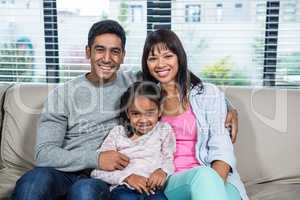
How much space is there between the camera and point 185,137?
61.9 inches

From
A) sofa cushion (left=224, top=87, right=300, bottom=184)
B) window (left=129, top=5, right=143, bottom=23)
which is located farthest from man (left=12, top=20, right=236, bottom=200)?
window (left=129, top=5, right=143, bottom=23)

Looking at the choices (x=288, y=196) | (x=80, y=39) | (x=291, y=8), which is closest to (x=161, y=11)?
(x=80, y=39)

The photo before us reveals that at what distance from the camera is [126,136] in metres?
1.56

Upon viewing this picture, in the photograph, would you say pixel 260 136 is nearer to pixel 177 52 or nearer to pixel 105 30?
pixel 177 52

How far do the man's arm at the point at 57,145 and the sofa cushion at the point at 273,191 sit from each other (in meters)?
0.68

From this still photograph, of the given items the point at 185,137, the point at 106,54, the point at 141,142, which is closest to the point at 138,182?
the point at 141,142

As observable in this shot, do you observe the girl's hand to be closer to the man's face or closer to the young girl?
the young girl

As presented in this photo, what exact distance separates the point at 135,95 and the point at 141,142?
19 centimetres

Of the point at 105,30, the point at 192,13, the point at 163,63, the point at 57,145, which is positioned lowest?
the point at 57,145

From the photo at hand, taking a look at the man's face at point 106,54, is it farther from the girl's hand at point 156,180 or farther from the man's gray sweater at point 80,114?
the girl's hand at point 156,180

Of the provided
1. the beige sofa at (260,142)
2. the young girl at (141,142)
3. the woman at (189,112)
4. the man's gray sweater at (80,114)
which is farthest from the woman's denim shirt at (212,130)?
the man's gray sweater at (80,114)

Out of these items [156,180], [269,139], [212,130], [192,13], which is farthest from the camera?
[192,13]

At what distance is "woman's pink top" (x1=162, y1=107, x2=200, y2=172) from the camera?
60.9 inches

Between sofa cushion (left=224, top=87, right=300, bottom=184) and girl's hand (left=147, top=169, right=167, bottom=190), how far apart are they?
0.48 meters
